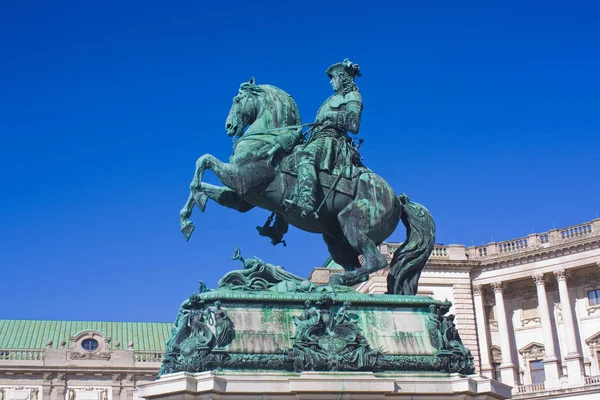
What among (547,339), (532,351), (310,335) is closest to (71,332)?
(532,351)

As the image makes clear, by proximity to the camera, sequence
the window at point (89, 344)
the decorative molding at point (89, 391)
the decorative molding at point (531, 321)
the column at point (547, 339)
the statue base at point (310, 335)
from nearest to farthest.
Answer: the statue base at point (310, 335) < the column at point (547, 339) < the decorative molding at point (531, 321) < the decorative molding at point (89, 391) < the window at point (89, 344)

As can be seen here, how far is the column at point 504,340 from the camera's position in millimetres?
63572

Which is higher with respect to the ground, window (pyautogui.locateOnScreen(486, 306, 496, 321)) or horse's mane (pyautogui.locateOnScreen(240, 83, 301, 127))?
window (pyautogui.locateOnScreen(486, 306, 496, 321))

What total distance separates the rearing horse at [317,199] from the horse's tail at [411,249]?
1 cm

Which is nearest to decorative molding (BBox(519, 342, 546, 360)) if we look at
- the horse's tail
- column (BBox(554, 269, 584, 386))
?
column (BBox(554, 269, 584, 386))

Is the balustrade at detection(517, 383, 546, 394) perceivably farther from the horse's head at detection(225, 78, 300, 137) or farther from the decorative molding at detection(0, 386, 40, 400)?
the horse's head at detection(225, 78, 300, 137)

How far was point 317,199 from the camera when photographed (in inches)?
480

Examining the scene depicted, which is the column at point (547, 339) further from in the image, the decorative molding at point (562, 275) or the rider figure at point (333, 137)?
the rider figure at point (333, 137)

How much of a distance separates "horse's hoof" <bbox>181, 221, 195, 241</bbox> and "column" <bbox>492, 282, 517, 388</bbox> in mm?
55155

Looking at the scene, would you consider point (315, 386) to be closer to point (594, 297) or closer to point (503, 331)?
point (503, 331)

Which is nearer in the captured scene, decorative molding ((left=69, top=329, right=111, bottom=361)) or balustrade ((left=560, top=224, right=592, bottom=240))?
balustrade ((left=560, top=224, right=592, bottom=240))

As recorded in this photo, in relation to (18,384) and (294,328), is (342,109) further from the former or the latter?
(18,384)

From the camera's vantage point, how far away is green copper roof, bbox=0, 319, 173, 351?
75.5 m

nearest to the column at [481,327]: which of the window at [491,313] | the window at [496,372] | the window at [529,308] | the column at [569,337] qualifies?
the window at [496,372]
